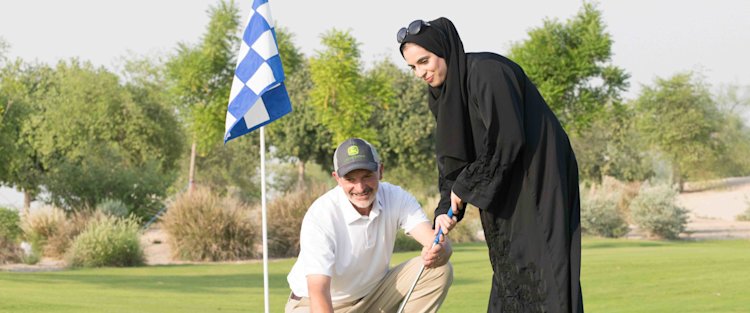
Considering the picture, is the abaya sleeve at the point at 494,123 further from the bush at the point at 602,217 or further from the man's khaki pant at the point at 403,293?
the bush at the point at 602,217

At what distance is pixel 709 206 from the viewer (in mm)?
52656

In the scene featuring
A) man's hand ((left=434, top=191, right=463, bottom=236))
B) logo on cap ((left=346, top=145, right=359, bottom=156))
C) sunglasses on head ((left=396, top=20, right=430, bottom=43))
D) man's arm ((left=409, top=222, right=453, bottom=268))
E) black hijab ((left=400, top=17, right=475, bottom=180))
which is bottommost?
man's arm ((left=409, top=222, right=453, bottom=268))

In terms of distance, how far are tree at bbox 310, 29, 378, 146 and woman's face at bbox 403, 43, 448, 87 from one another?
82.7 feet

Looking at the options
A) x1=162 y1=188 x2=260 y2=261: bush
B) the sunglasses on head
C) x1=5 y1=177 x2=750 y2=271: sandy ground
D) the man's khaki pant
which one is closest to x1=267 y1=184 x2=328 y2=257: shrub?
x1=162 y1=188 x2=260 y2=261: bush

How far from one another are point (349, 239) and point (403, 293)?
1.76 feet

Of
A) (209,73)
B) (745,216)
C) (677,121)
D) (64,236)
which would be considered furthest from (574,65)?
(677,121)

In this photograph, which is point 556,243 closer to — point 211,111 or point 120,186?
point 211,111

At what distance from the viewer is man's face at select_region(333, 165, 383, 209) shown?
5.61 m

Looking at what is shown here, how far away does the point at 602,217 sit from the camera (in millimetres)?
29969

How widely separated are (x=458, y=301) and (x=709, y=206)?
42.5 metres

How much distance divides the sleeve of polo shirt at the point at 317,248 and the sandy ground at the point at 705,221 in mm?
15766

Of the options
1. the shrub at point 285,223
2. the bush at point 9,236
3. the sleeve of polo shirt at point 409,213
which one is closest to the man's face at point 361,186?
the sleeve of polo shirt at point 409,213

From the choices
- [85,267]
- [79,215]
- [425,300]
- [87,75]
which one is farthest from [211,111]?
[425,300]

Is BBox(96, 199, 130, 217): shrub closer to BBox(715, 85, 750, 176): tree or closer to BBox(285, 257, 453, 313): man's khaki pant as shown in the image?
BBox(285, 257, 453, 313): man's khaki pant
